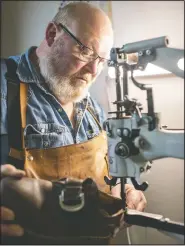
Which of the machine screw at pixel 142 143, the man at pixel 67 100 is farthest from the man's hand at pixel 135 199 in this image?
the machine screw at pixel 142 143

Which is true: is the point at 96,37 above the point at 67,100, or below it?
above

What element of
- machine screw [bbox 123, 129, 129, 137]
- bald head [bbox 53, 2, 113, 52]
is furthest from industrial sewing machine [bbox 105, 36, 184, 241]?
bald head [bbox 53, 2, 113, 52]

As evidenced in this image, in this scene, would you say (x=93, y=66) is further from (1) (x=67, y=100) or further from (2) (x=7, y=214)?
(2) (x=7, y=214)

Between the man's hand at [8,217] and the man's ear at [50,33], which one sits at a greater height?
the man's ear at [50,33]

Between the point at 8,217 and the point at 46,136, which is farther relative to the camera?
the point at 46,136

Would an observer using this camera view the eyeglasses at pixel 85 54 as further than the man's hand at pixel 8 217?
Yes

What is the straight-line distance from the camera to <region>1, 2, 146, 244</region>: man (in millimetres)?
552

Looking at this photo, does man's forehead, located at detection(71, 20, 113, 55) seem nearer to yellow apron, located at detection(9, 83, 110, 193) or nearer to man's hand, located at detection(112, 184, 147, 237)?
yellow apron, located at detection(9, 83, 110, 193)

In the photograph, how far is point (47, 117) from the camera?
59 cm

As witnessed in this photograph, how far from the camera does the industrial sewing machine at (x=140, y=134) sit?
435 millimetres

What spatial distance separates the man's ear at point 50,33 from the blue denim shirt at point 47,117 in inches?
1.7

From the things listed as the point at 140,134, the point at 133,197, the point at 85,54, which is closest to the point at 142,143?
the point at 140,134

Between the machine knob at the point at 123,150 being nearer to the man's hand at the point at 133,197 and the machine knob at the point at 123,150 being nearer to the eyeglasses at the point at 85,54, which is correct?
the man's hand at the point at 133,197

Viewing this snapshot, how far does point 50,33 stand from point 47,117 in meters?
0.17
